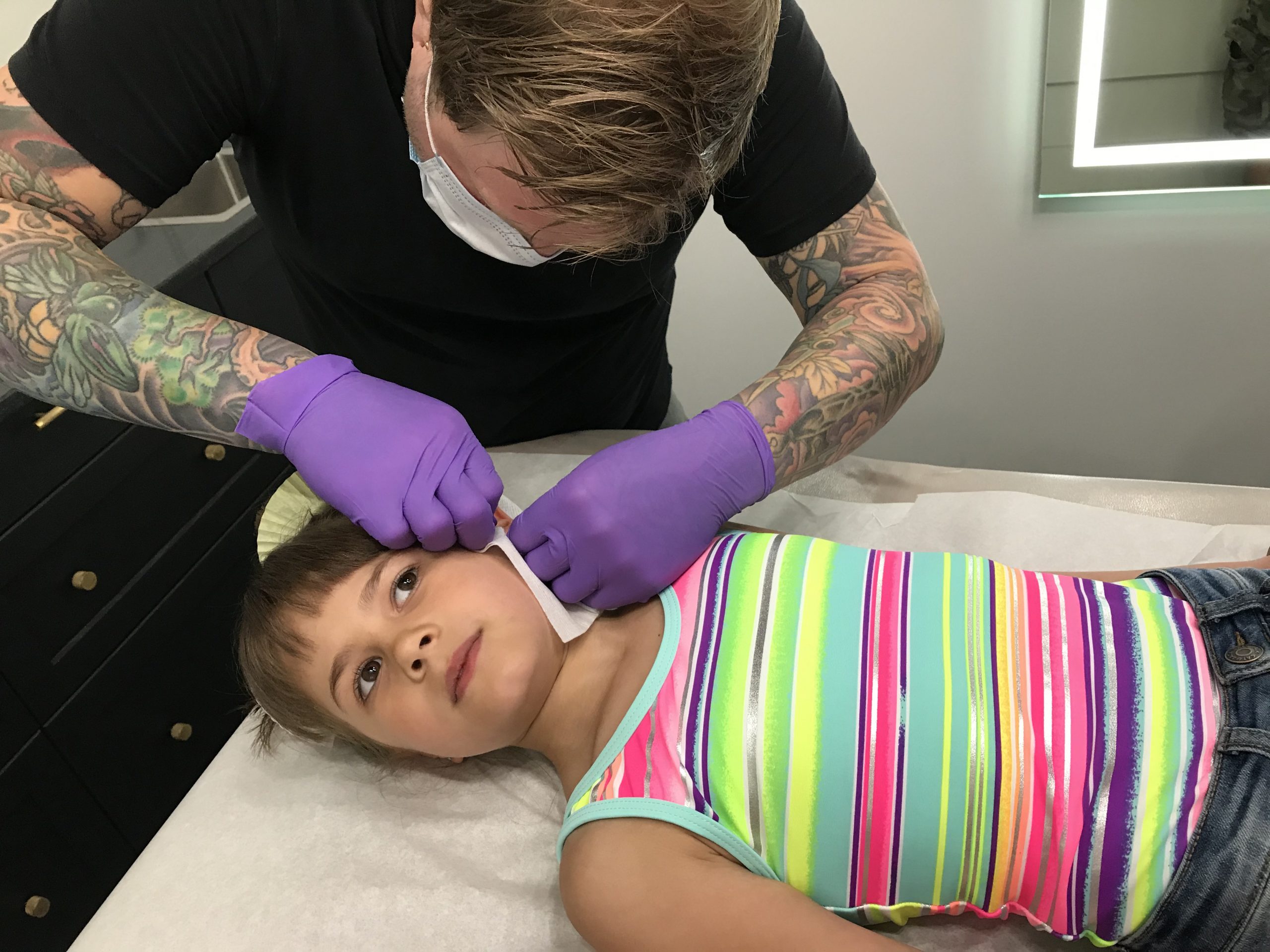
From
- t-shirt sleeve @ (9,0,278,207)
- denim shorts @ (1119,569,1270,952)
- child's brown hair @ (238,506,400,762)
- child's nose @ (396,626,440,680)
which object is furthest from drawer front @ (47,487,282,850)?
denim shorts @ (1119,569,1270,952)

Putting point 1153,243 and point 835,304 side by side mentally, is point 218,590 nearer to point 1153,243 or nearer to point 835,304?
point 835,304

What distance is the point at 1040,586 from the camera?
999 millimetres

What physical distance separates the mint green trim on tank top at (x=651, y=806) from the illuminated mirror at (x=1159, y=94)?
1.40 meters

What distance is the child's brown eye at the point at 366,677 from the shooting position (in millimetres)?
1073

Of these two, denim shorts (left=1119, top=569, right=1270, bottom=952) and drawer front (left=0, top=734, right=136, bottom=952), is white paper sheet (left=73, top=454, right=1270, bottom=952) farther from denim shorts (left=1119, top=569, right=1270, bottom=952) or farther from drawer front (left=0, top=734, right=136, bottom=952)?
drawer front (left=0, top=734, right=136, bottom=952)

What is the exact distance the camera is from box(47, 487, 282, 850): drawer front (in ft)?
5.74

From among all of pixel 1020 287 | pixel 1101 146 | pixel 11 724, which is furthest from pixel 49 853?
pixel 1101 146

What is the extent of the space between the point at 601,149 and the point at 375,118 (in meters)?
0.44

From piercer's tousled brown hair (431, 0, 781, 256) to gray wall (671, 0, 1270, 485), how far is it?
4.08 feet

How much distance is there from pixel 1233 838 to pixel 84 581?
5.96 ft

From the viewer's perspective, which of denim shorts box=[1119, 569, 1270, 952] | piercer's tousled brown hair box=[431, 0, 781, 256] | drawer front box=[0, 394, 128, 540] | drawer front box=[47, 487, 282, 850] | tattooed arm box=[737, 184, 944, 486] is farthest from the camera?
drawer front box=[47, 487, 282, 850]

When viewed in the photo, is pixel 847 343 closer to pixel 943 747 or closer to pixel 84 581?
pixel 943 747

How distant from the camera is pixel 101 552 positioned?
174 centimetres

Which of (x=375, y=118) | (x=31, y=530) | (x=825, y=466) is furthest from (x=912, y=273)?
(x=31, y=530)
